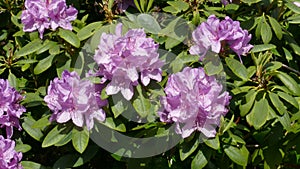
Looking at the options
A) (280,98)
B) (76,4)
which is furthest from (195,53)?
(76,4)

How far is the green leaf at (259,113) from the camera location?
2262 millimetres

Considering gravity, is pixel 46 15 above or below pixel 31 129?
above

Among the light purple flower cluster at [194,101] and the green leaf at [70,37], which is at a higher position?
the green leaf at [70,37]

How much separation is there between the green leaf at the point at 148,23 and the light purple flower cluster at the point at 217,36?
0.20 m

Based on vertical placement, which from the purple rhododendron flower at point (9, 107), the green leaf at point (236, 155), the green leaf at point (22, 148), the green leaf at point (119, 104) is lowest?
the green leaf at point (22, 148)

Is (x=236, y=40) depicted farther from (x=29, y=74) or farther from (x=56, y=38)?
(x=29, y=74)

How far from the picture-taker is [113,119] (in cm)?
225

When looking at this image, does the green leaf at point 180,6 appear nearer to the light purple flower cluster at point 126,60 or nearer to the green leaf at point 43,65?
the light purple flower cluster at point 126,60

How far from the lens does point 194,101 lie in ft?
6.75

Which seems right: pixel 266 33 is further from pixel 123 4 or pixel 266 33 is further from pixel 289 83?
pixel 123 4

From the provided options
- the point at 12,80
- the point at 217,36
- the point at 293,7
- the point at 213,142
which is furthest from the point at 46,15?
the point at 293,7

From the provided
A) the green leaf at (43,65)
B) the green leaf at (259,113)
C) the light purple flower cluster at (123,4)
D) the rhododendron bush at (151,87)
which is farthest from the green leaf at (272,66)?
the green leaf at (43,65)

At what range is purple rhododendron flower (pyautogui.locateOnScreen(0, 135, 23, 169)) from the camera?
93.2 inches

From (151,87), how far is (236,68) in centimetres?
31
